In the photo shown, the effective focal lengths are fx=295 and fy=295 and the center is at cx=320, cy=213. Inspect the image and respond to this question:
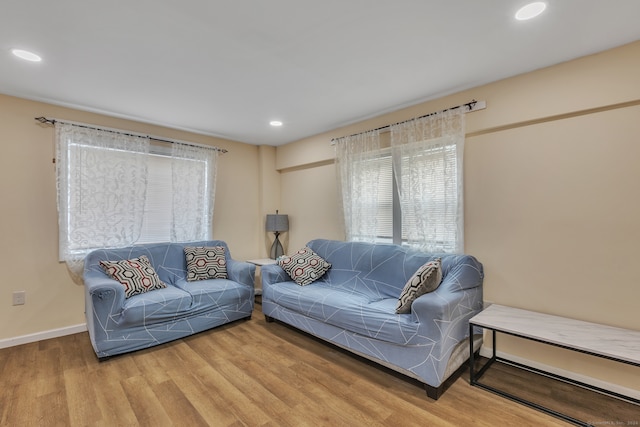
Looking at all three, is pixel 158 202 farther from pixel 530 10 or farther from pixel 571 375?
pixel 571 375

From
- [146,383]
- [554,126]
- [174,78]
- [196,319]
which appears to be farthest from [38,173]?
[554,126]

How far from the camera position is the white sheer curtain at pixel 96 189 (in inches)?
121

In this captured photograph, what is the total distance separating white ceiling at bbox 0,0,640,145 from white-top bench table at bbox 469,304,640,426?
1933 mm

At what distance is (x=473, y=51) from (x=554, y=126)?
0.91m

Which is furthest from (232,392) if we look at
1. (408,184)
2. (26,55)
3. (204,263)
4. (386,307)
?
(26,55)

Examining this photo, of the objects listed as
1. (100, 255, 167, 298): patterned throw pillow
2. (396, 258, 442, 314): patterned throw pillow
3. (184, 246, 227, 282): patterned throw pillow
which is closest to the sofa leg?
(396, 258, 442, 314): patterned throw pillow

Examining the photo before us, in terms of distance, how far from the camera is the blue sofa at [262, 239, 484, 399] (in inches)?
81.1

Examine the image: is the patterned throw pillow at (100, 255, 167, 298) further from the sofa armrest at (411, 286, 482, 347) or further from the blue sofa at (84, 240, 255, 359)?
the sofa armrest at (411, 286, 482, 347)

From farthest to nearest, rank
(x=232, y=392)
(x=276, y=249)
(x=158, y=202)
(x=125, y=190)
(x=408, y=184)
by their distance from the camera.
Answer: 1. (x=276, y=249)
2. (x=158, y=202)
3. (x=125, y=190)
4. (x=408, y=184)
5. (x=232, y=392)

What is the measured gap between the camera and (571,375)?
7.23 feet

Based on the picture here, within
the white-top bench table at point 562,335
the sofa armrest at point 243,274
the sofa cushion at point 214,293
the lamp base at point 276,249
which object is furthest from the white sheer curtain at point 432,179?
the lamp base at point 276,249

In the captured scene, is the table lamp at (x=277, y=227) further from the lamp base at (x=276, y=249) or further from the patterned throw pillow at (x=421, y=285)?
the patterned throw pillow at (x=421, y=285)

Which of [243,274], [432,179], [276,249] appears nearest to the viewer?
[432,179]

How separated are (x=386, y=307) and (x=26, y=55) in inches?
130
